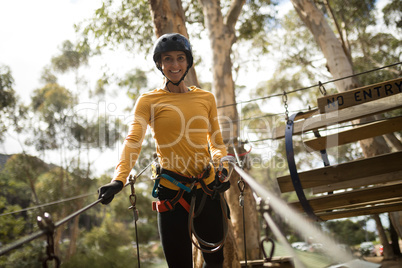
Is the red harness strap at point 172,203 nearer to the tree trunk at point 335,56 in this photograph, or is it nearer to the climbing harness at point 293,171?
the climbing harness at point 293,171

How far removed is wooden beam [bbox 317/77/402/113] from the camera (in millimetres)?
3627

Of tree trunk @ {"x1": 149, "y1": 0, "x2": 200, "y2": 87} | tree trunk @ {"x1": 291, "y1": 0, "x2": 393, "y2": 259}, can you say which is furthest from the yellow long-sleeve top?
tree trunk @ {"x1": 291, "y1": 0, "x2": 393, "y2": 259}

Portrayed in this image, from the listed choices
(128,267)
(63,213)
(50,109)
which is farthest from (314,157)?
(50,109)

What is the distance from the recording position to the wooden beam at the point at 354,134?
164 inches

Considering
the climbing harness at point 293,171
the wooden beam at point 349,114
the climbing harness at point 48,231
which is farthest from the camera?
the climbing harness at point 293,171

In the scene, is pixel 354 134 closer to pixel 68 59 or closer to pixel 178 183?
pixel 178 183

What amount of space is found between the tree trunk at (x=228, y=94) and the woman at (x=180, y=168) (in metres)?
4.11

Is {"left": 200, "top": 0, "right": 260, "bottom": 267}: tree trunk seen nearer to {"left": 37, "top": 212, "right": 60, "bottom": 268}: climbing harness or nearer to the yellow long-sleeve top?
the yellow long-sleeve top

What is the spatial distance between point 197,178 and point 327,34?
6770 mm

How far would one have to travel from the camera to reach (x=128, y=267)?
1914cm

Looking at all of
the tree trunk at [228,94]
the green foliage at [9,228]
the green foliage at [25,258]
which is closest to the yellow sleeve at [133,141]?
the tree trunk at [228,94]

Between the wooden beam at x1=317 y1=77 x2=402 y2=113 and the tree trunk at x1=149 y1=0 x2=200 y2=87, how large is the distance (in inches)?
93.5

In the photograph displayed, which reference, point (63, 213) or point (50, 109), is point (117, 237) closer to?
point (63, 213)

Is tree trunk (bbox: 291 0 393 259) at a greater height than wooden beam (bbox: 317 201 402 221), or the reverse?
tree trunk (bbox: 291 0 393 259)
